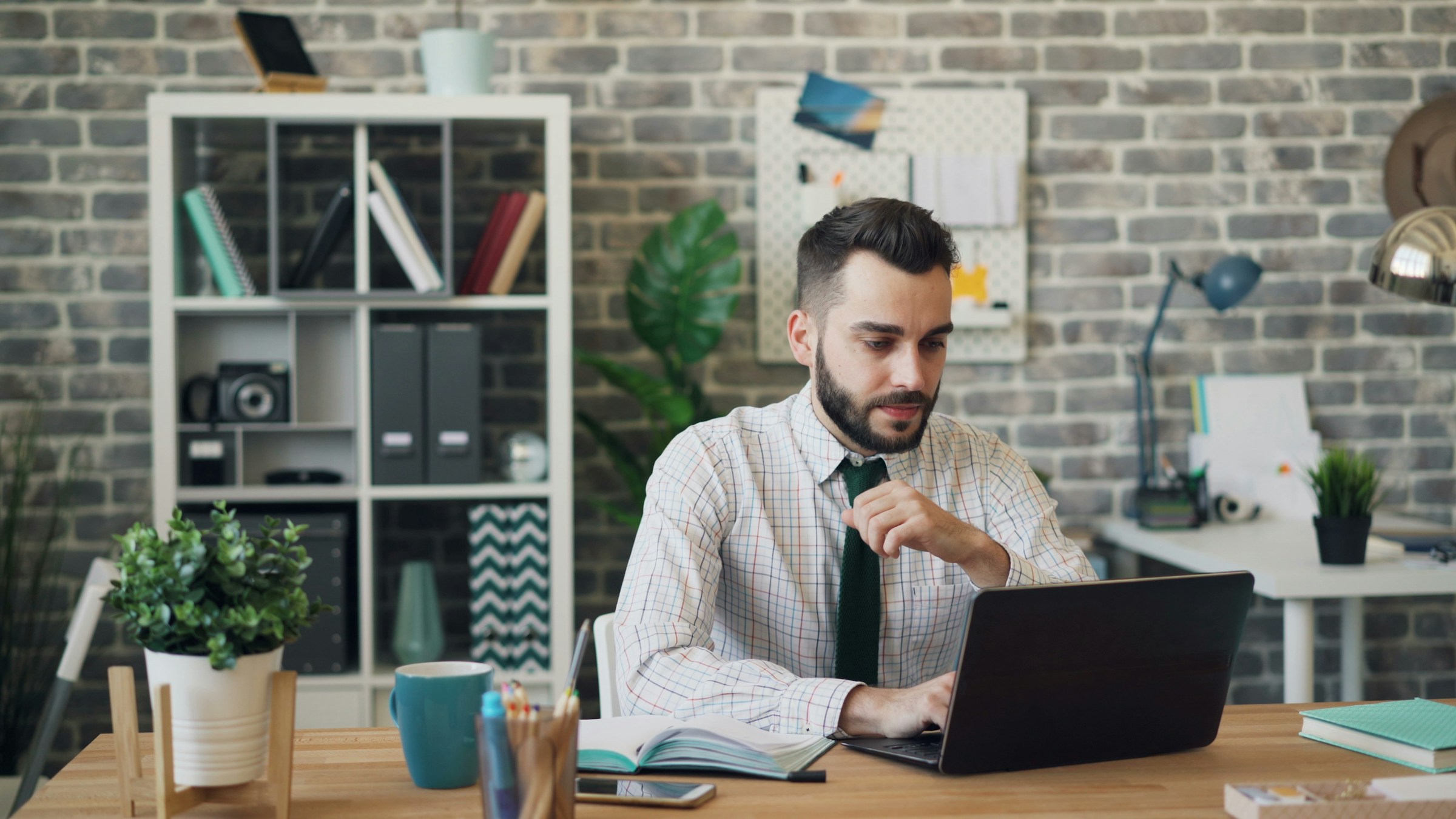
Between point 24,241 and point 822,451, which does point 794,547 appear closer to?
point 822,451

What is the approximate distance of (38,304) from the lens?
2975mm

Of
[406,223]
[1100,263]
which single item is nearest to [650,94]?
[406,223]

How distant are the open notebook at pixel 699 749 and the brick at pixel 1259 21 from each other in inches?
106

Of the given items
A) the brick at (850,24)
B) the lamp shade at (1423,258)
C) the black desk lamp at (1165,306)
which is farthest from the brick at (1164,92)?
the lamp shade at (1423,258)

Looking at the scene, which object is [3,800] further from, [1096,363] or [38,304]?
[1096,363]

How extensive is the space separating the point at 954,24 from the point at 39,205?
2.44 metres

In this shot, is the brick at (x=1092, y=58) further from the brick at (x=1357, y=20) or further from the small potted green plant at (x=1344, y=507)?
the small potted green plant at (x=1344, y=507)

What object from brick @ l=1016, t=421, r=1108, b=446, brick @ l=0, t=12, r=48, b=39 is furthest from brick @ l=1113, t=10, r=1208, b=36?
brick @ l=0, t=12, r=48, b=39

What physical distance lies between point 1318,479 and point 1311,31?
152 cm

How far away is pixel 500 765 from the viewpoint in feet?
3.08

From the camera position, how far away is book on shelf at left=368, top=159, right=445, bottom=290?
2.68 m

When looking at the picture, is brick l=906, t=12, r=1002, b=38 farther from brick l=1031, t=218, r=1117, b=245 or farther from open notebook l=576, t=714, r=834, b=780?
open notebook l=576, t=714, r=834, b=780

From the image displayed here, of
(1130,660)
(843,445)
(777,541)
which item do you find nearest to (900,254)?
(843,445)

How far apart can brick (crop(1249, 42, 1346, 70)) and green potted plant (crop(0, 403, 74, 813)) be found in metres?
3.37
